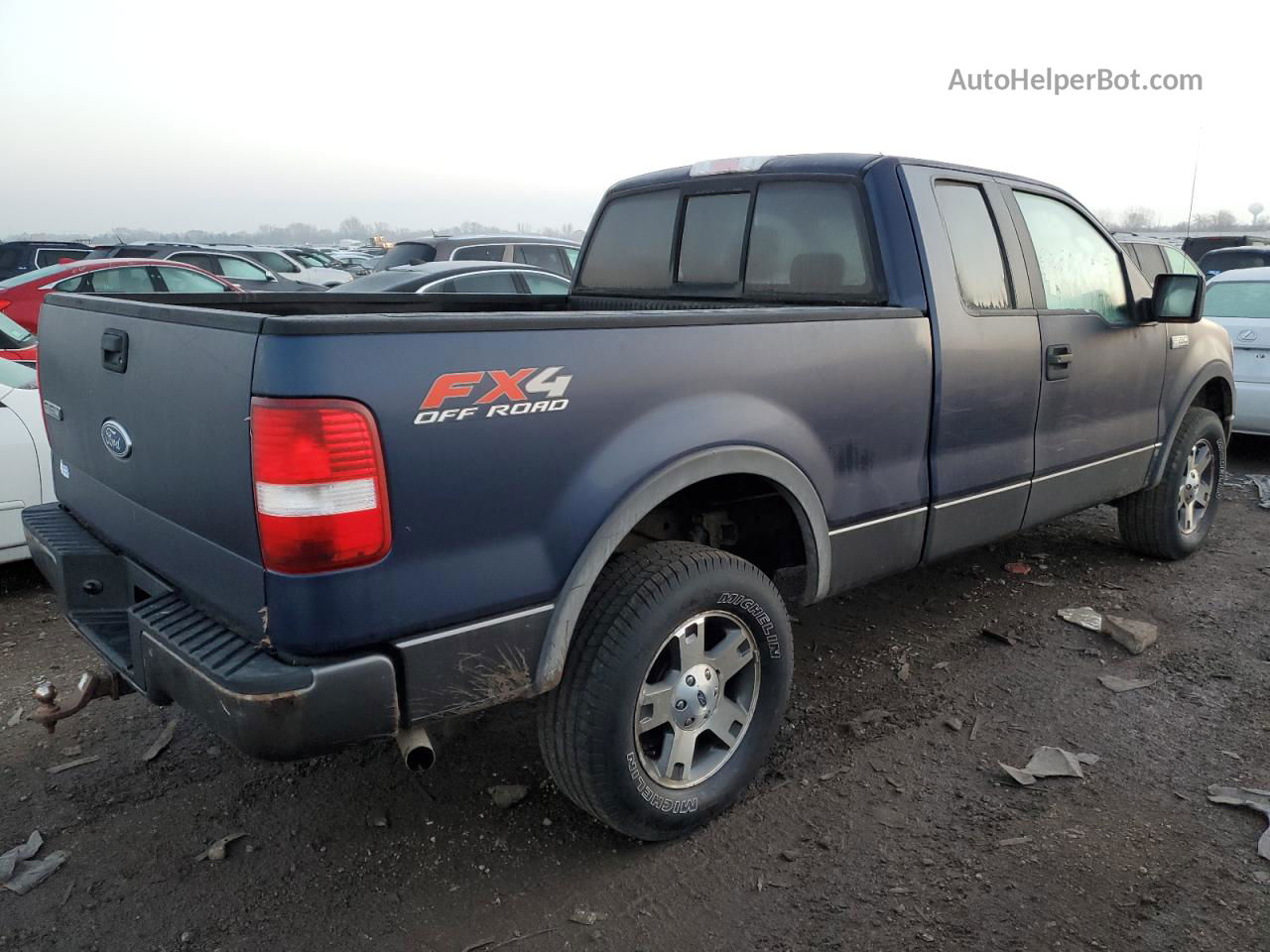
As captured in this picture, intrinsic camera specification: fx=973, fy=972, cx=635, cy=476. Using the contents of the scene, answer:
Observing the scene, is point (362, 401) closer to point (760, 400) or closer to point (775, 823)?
point (760, 400)

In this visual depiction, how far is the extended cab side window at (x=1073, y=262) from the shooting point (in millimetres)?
4168

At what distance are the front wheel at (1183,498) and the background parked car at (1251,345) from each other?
214 centimetres

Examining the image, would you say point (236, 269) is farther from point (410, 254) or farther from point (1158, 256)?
point (1158, 256)

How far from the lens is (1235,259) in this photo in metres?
15.6

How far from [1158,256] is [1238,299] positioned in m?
7.91

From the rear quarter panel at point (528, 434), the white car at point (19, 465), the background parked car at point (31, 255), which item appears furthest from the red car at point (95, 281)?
the rear quarter panel at point (528, 434)

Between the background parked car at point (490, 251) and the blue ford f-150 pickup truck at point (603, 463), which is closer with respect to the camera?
the blue ford f-150 pickup truck at point (603, 463)

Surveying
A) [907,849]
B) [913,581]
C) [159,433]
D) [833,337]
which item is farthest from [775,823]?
[913,581]

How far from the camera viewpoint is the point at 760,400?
288 cm

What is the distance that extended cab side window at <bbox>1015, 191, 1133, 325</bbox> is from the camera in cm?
417

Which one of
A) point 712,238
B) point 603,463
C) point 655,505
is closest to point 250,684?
point 603,463

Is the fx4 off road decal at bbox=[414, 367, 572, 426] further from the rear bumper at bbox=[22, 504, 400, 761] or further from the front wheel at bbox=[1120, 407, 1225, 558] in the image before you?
the front wheel at bbox=[1120, 407, 1225, 558]

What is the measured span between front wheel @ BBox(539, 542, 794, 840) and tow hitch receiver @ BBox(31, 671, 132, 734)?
128 cm

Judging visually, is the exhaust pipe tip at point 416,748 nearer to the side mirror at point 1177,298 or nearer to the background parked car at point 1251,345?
the side mirror at point 1177,298
